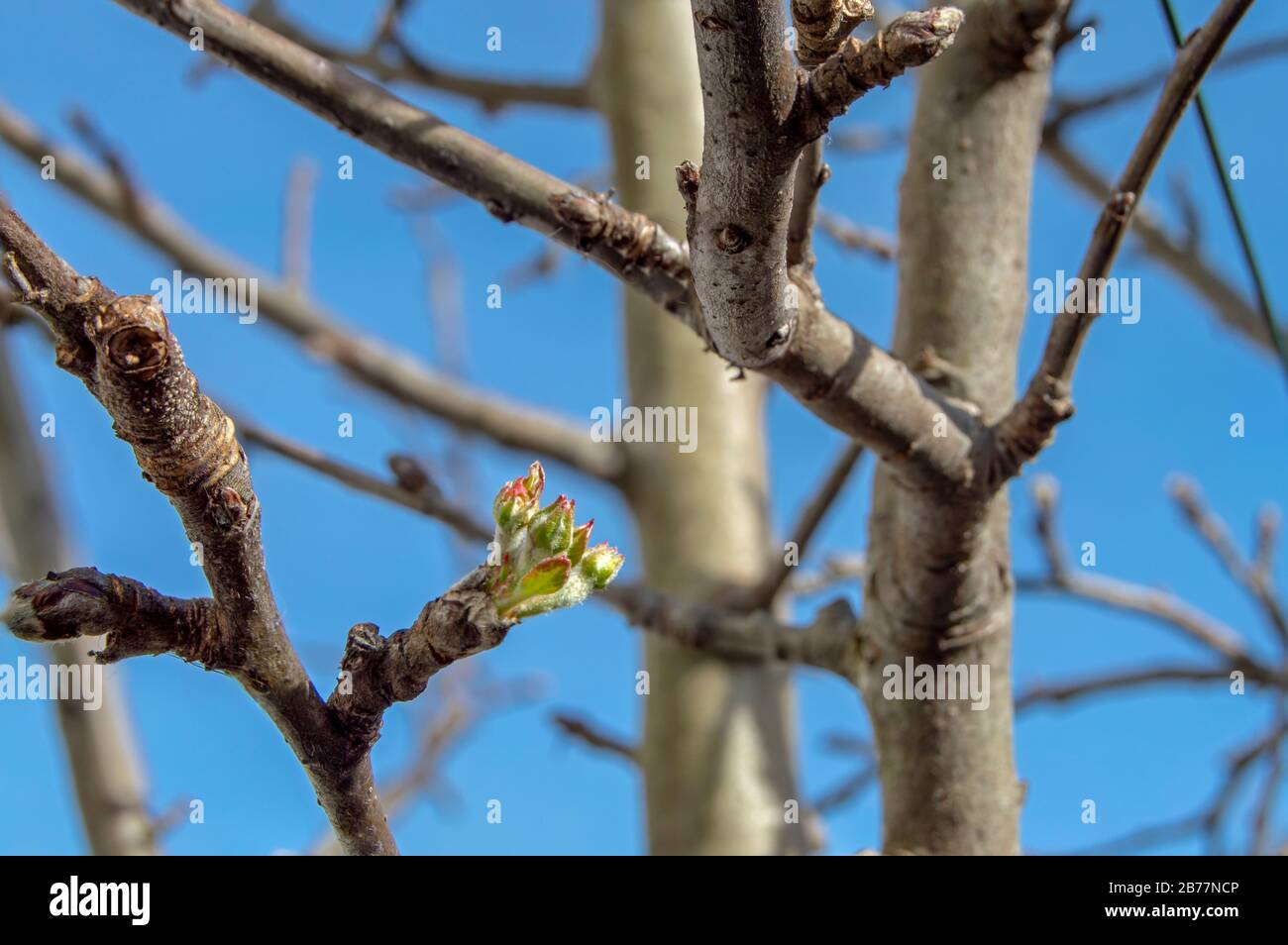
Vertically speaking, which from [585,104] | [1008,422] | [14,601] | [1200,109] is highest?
[585,104]

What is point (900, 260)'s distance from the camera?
1.95 metres

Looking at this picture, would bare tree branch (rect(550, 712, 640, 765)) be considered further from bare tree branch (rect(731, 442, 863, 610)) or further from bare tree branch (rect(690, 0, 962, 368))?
bare tree branch (rect(690, 0, 962, 368))

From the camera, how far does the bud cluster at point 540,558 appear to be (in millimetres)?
884

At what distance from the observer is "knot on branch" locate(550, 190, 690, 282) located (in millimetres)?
1304

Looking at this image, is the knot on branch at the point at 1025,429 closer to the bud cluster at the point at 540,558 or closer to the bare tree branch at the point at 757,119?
the bare tree branch at the point at 757,119

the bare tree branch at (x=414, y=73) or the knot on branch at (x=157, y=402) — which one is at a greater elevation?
the bare tree branch at (x=414, y=73)

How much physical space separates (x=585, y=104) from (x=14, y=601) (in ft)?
9.47

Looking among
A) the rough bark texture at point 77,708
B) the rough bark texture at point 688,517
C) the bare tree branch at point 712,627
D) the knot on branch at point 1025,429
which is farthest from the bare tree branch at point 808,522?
the rough bark texture at point 77,708

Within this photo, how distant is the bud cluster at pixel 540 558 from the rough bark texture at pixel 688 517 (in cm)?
157

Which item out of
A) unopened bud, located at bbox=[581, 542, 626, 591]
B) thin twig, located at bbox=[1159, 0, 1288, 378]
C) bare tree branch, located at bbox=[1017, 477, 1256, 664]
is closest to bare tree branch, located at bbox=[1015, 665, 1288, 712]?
bare tree branch, located at bbox=[1017, 477, 1256, 664]

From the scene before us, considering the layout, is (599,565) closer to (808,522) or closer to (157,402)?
(157,402)
